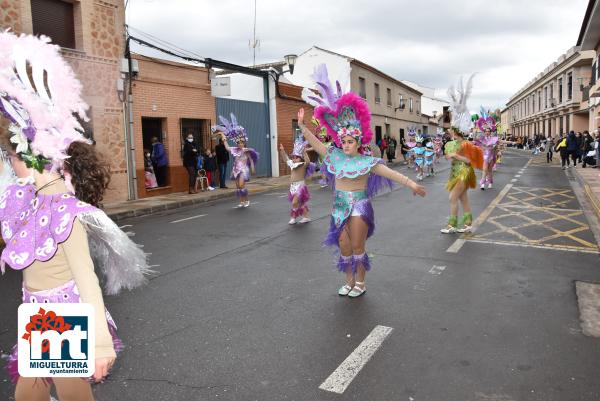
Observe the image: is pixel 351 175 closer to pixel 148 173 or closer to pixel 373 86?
pixel 148 173

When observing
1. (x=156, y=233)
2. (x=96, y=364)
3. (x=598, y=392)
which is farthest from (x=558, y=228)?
(x=96, y=364)

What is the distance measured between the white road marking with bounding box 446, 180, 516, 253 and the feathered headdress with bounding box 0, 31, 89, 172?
6092mm

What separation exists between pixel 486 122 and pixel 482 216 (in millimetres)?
6469

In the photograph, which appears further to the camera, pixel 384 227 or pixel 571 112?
pixel 571 112

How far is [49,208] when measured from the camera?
7.24 feet

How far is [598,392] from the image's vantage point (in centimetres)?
326

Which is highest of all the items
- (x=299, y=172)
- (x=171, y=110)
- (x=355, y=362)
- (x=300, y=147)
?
(x=171, y=110)

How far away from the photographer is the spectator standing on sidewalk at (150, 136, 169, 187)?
16.3 metres

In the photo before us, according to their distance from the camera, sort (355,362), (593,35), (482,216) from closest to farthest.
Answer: (355,362) → (482,216) → (593,35)

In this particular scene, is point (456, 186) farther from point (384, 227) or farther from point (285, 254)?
point (285, 254)

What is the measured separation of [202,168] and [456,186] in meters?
11.0

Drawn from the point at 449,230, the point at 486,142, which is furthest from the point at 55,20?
the point at 486,142

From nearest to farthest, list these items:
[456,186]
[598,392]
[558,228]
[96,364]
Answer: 1. [96,364]
2. [598,392]
3. [456,186]
4. [558,228]

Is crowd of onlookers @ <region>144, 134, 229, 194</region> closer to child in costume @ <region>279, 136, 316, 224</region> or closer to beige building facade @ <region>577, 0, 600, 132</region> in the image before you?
child in costume @ <region>279, 136, 316, 224</region>
